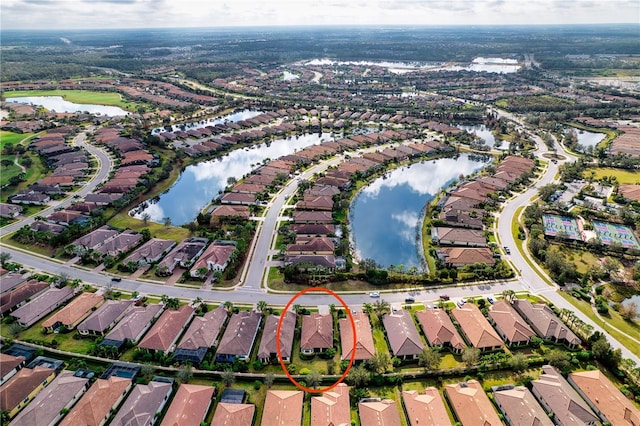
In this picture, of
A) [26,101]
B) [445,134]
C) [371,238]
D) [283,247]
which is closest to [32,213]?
[283,247]

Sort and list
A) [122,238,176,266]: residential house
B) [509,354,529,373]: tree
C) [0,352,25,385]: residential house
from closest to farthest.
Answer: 1. [0,352,25,385]: residential house
2. [509,354,529,373]: tree
3. [122,238,176,266]: residential house

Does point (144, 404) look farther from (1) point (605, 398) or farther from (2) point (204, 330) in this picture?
(1) point (605, 398)

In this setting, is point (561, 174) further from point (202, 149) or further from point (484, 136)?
point (202, 149)

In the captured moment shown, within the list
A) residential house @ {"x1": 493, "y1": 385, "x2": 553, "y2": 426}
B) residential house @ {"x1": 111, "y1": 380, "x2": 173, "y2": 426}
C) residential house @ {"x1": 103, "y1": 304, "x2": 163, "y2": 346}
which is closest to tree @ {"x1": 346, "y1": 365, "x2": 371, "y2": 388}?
residential house @ {"x1": 493, "y1": 385, "x2": 553, "y2": 426}

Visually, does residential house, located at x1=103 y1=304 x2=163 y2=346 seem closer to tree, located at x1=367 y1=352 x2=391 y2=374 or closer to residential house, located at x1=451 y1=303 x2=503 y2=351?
tree, located at x1=367 y1=352 x2=391 y2=374

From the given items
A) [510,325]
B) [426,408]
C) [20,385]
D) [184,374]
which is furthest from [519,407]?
[20,385]

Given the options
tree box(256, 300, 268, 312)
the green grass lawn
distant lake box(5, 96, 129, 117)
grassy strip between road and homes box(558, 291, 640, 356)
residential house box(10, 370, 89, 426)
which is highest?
distant lake box(5, 96, 129, 117)
